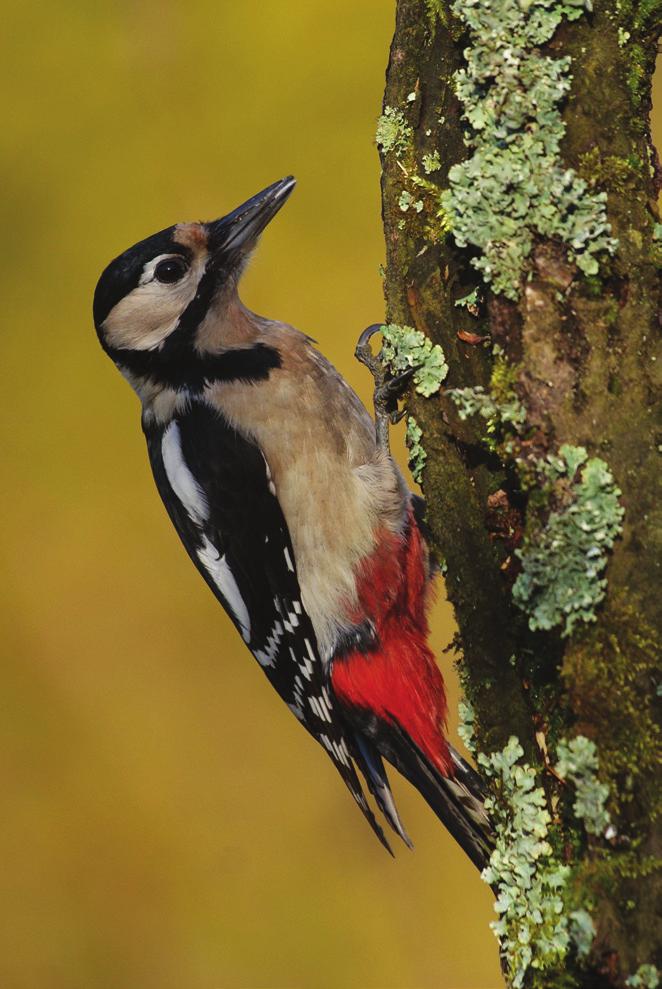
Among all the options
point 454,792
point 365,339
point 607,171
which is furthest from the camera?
point 365,339

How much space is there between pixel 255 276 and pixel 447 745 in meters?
1.70

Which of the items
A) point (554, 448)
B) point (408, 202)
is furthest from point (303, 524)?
point (554, 448)

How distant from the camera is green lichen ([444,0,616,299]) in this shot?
1566 millimetres

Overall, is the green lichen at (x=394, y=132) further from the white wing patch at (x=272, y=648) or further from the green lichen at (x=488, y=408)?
the white wing patch at (x=272, y=648)

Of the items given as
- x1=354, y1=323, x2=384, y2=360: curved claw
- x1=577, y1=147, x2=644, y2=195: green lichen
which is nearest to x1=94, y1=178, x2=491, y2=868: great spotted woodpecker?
x1=354, y1=323, x2=384, y2=360: curved claw

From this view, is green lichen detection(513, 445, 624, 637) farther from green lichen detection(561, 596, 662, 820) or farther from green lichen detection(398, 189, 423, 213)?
green lichen detection(398, 189, 423, 213)

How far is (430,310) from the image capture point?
1860 mm

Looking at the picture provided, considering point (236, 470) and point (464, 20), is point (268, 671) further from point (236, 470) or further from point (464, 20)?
point (464, 20)

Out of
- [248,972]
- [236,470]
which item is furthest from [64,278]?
[248,972]

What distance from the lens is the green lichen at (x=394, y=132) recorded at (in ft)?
6.38

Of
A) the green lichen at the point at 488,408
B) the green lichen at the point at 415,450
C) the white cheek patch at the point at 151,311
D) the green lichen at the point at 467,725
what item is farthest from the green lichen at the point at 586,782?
the white cheek patch at the point at 151,311

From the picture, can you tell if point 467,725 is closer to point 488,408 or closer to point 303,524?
point 488,408

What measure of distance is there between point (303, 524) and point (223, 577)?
29 centimetres

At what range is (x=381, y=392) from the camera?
2.33 metres
